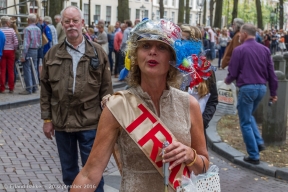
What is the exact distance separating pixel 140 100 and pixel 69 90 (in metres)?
2.05

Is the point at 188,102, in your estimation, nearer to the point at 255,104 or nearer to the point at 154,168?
the point at 154,168

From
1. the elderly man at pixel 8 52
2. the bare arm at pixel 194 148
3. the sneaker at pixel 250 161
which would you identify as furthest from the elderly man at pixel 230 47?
the bare arm at pixel 194 148

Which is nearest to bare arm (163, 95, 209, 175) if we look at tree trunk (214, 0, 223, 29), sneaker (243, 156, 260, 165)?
sneaker (243, 156, 260, 165)

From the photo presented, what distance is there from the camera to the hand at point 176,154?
2293 mm

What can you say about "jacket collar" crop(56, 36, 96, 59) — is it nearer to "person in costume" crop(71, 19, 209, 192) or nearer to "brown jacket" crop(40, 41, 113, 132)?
"brown jacket" crop(40, 41, 113, 132)

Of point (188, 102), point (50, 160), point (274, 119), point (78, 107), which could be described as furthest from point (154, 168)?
point (274, 119)

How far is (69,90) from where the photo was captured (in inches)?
175

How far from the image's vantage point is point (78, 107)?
4504mm

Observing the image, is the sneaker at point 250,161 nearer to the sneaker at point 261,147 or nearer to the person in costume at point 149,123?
the sneaker at point 261,147

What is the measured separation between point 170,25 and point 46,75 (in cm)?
220

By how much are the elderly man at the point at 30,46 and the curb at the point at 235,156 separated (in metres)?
5.31

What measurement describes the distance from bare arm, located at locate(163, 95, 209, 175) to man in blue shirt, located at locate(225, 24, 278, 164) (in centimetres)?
429

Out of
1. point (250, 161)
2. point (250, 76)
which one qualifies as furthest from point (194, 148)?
point (250, 161)

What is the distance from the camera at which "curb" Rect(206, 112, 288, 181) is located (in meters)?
6.68
